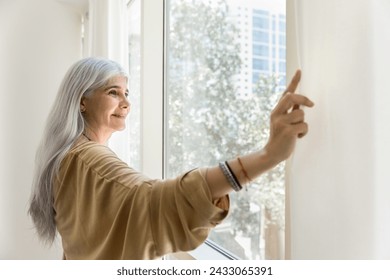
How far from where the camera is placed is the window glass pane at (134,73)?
2326 mm

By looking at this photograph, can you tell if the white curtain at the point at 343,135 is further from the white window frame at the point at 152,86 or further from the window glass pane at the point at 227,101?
the white window frame at the point at 152,86

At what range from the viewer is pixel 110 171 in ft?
2.61

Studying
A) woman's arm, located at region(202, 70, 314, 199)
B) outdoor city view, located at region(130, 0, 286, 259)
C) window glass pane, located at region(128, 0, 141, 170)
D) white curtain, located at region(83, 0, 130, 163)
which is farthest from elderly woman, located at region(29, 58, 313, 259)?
window glass pane, located at region(128, 0, 141, 170)

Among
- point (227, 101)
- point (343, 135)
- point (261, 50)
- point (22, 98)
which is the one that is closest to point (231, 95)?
point (227, 101)

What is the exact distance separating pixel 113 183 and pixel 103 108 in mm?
412

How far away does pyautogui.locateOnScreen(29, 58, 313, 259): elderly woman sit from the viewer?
66 cm

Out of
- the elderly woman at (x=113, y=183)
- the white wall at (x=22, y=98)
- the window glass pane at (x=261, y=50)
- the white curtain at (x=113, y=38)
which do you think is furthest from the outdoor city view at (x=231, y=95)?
the white wall at (x=22, y=98)

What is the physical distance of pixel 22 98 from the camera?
2.82m

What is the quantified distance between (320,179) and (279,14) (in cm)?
83

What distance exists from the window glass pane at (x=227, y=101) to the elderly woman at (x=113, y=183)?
53cm

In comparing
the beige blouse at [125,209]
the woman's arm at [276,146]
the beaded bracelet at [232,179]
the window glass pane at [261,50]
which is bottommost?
the beige blouse at [125,209]

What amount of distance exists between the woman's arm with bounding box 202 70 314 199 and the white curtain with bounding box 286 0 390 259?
0.06 ft

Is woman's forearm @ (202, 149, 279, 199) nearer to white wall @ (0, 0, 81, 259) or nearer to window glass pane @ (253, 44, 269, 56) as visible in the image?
window glass pane @ (253, 44, 269, 56)
